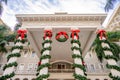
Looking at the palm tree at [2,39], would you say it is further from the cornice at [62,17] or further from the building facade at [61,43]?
the cornice at [62,17]

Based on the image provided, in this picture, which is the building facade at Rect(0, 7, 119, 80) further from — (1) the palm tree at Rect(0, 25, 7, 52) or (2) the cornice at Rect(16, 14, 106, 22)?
(1) the palm tree at Rect(0, 25, 7, 52)

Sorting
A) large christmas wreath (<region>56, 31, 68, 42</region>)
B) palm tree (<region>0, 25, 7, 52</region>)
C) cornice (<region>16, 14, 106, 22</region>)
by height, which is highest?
palm tree (<region>0, 25, 7, 52</region>)

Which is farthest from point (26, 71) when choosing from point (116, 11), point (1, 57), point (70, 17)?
point (116, 11)

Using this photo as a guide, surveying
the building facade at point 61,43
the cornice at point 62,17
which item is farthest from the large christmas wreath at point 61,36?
the cornice at point 62,17

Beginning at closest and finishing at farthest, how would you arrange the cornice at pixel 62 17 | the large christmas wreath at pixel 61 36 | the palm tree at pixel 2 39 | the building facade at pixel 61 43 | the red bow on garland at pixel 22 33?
the red bow on garland at pixel 22 33, the large christmas wreath at pixel 61 36, the cornice at pixel 62 17, the building facade at pixel 61 43, the palm tree at pixel 2 39

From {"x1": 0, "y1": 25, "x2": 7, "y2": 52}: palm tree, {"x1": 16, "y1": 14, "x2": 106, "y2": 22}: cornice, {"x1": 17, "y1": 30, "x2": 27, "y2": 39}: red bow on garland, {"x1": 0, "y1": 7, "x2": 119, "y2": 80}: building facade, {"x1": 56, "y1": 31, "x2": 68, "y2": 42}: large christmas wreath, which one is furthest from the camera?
{"x1": 0, "y1": 25, "x2": 7, "y2": 52}: palm tree

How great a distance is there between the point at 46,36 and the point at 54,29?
192cm

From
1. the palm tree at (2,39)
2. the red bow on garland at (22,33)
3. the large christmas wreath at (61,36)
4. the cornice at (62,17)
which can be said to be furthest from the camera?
the palm tree at (2,39)

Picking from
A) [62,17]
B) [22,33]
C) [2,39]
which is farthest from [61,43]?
[2,39]

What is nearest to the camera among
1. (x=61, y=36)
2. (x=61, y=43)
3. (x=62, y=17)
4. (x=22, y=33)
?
(x=22, y=33)

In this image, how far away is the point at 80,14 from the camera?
666 inches

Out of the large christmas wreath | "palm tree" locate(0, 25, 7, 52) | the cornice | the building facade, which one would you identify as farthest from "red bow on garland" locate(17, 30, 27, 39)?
"palm tree" locate(0, 25, 7, 52)

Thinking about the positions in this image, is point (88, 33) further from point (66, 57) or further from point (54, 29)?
point (66, 57)

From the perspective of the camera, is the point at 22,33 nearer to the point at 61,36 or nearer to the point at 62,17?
the point at 61,36
